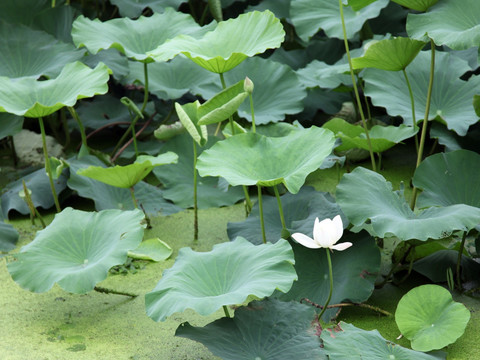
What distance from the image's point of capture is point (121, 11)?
3326mm

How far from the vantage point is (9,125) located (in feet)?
9.48

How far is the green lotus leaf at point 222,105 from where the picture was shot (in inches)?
78.7

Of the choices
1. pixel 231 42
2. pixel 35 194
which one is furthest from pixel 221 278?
pixel 35 194

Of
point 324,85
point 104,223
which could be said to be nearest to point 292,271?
point 104,223

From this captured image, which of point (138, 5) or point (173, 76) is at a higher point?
point (138, 5)

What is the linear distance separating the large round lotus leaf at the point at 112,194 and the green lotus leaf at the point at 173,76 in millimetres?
519

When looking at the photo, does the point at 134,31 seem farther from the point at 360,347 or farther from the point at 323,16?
the point at 360,347

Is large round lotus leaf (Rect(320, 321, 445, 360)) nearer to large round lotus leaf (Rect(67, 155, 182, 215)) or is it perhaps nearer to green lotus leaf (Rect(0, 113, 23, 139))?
large round lotus leaf (Rect(67, 155, 182, 215))

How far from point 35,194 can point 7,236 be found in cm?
29

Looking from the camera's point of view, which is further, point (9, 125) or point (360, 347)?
point (9, 125)

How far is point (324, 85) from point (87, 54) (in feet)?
3.70

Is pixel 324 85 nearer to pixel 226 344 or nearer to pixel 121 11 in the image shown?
pixel 121 11

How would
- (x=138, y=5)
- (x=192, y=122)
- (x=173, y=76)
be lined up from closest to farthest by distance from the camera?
(x=192, y=122)
(x=173, y=76)
(x=138, y=5)

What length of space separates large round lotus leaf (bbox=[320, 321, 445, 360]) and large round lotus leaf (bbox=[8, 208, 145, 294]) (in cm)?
65
